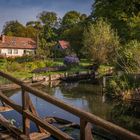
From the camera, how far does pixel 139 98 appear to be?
23.4 m

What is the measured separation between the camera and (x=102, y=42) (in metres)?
42.1

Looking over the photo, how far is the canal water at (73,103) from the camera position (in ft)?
57.0

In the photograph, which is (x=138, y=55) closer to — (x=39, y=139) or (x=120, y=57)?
(x=120, y=57)

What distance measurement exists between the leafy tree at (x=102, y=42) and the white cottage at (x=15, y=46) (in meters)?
31.8

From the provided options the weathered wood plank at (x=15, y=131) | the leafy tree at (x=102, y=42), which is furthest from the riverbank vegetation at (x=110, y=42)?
the weathered wood plank at (x=15, y=131)

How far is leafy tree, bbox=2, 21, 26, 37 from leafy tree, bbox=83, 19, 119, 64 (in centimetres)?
5048

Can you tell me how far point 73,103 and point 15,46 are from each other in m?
52.8

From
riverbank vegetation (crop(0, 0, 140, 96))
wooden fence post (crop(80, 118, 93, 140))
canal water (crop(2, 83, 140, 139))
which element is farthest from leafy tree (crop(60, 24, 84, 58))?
wooden fence post (crop(80, 118, 93, 140))

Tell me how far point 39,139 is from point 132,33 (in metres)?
29.7

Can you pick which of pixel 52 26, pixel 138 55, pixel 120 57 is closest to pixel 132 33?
pixel 120 57

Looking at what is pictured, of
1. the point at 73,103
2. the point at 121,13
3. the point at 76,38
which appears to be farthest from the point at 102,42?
the point at 73,103

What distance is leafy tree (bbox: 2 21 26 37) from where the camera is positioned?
92169mm

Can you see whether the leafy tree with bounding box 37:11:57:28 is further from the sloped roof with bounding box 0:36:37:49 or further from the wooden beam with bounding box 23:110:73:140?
the wooden beam with bounding box 23:110:73:140

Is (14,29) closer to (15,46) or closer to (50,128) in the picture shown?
(15,46)
